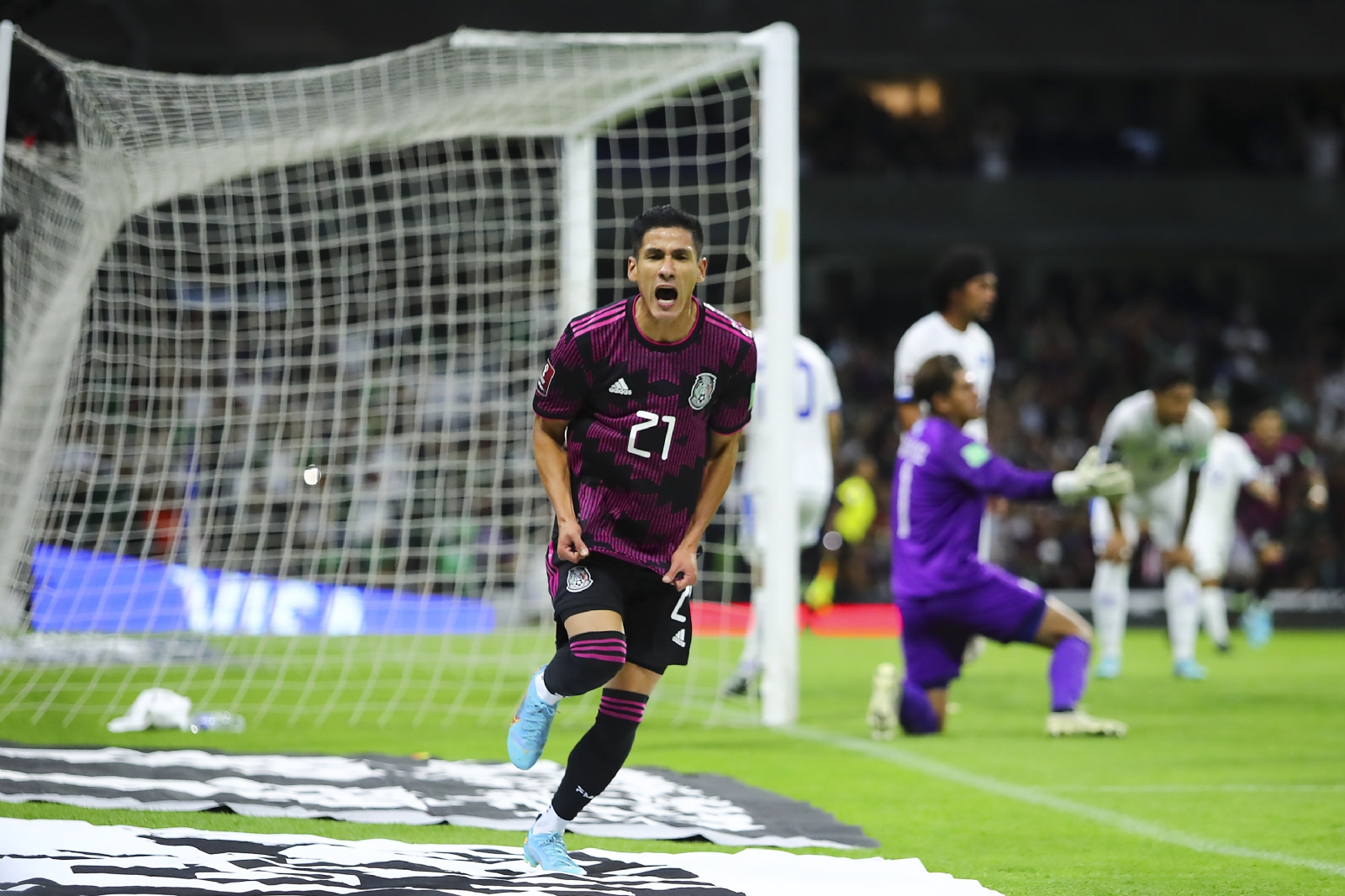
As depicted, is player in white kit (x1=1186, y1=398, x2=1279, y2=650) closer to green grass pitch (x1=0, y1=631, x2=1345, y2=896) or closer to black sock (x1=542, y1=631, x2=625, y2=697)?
green grass pitch (x1=0, y1=631, x2=1345, y2=896)

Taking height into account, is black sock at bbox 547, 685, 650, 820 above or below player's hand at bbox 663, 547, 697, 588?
below

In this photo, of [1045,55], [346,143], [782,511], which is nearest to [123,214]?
[346,143]

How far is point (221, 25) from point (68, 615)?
11.1 meters

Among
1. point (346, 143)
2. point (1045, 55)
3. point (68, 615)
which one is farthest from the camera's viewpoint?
point (1045, 55)

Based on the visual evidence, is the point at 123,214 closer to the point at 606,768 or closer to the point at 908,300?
the point at 606,768

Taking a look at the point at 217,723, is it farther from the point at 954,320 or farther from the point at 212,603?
the point at 954,320

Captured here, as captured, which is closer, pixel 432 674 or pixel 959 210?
pixel 432 674

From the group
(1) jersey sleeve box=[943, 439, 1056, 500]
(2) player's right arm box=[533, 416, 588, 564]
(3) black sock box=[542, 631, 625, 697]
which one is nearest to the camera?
(3) black sock box=[542, 631, 625, 697]

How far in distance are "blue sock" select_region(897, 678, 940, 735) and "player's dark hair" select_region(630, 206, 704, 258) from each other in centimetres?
383

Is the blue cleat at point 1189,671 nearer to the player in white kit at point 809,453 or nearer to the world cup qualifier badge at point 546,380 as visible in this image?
the player in white kit at point 809,453

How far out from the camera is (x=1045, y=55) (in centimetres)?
2088

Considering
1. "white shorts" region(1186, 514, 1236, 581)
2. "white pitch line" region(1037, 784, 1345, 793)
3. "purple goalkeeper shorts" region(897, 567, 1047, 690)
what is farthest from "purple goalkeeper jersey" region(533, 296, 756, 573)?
"white shorts" region(1186, 514, 1236, 581)

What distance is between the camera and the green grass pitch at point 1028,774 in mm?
4504

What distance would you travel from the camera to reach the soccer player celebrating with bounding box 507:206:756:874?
13.1 feet
